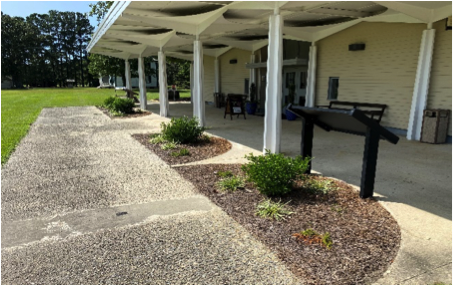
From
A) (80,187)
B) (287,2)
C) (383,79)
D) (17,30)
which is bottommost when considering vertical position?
(80,187)

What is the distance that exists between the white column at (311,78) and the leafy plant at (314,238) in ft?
31.9

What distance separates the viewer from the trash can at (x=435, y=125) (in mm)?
7922

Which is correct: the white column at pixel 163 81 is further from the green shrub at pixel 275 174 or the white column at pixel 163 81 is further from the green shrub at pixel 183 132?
the green shrub at pixel 275 174

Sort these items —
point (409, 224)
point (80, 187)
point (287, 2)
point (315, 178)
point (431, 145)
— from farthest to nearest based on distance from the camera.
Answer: point (431, 145)
point (287, 2)
point (315, 178)
point (80, 187)
point (409, 224)

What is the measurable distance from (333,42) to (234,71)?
7.80m

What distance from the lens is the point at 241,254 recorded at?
9.58 feet

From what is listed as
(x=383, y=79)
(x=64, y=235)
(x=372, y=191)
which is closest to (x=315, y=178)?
(x=372, y=191)

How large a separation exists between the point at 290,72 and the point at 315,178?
952cm

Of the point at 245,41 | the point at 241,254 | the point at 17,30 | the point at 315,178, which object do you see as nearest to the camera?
the point at 241,254

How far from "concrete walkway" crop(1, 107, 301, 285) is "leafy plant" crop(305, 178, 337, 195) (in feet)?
4.91

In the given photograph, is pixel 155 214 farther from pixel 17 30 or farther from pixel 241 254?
pixel 17 30

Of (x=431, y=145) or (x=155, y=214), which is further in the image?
(x=431, y=145)

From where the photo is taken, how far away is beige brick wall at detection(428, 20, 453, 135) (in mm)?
7844

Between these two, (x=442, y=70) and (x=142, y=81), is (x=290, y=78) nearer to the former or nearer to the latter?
(x=442, y=70)
